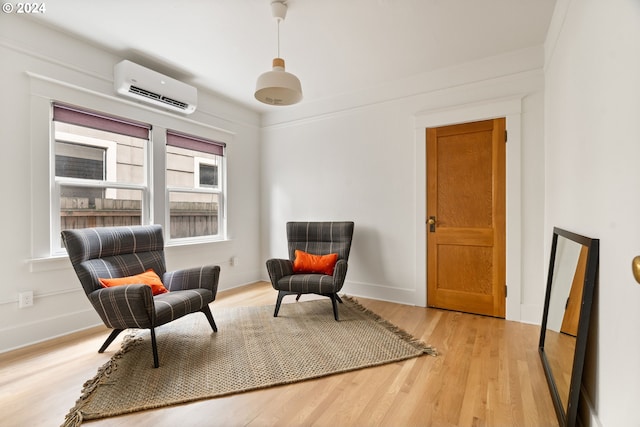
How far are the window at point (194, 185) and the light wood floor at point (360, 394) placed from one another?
1586 mm

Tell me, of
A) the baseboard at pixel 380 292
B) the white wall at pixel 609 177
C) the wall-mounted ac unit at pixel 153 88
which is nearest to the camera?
the white wall at pixel 609 177

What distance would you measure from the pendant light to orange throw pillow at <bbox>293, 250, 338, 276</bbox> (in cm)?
162

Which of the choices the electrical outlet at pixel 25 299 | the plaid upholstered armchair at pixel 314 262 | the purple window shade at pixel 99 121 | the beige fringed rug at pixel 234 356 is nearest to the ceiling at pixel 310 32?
the purple window shade at pixel 99 121

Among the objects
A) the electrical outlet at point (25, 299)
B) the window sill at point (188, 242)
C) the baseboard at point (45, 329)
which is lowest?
the baseboard at point (45, 329)

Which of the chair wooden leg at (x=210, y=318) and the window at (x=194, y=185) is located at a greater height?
the window at (x=194, y=185)

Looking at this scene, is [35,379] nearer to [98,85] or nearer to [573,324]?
[98,85]

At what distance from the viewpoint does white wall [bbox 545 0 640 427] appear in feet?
3.49

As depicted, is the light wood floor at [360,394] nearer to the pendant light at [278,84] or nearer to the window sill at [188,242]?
the window sill at [188,242]

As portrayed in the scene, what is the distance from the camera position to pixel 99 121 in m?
2.87

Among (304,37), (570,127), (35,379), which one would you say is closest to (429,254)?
(570,127)

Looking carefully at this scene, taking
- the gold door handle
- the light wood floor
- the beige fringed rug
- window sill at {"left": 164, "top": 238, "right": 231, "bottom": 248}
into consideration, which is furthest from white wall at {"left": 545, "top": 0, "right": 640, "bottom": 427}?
window sill at {"left": 164, "top": 238, "right": 231, "bottom": 248}

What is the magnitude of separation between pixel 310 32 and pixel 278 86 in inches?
32.3

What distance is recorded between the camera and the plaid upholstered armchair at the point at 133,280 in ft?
6.67

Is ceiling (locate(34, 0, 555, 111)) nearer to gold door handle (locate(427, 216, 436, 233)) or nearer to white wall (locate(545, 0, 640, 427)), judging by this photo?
white wall (locate(545, 0, 640, 427))
